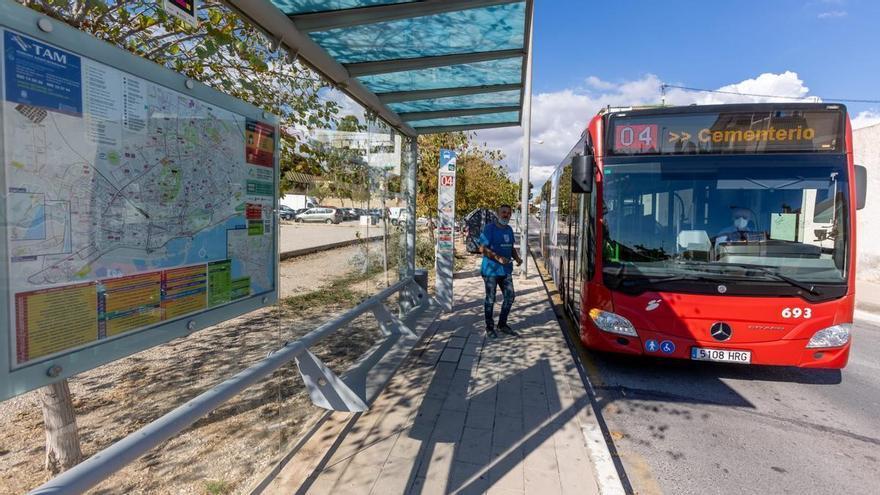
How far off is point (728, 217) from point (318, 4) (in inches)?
169

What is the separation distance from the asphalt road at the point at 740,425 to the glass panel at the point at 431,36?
12.0 ft

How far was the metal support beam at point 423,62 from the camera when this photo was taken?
15.0ft

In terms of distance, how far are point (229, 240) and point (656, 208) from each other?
13.5 ft

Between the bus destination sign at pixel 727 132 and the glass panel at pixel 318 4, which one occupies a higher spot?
the glass panel at pixel 318 4

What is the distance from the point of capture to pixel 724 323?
455cm

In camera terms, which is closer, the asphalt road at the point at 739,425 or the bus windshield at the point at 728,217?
the asphalt road at the point at 739,425

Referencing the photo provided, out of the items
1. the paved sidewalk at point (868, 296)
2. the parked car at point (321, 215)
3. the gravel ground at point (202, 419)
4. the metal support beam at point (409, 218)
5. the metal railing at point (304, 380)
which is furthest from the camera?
the paved sidewalk at point (868, 296)

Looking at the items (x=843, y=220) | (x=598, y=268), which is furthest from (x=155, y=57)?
(x=843, y=220)

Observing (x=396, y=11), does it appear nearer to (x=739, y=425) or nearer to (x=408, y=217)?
(x=408, y=217)

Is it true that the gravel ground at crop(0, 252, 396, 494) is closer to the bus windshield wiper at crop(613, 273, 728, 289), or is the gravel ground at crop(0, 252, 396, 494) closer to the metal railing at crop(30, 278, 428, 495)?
the metal railing at crop(30, 278, 428, 495)

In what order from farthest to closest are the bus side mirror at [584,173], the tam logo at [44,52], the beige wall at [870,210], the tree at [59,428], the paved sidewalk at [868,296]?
the beige wall at [870,210], the paved sidewalk at [868,296], the bus side mirror at [584,173], the tree at [59,428], the tam logo at [44,52]

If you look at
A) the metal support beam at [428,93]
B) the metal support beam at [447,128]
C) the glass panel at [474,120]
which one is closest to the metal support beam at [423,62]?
the metal support beam at [428,93]

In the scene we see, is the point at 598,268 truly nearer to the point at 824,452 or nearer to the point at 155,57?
the point at 824,452

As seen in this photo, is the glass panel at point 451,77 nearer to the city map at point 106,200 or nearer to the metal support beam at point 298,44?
the metal support beam at point 298,44
